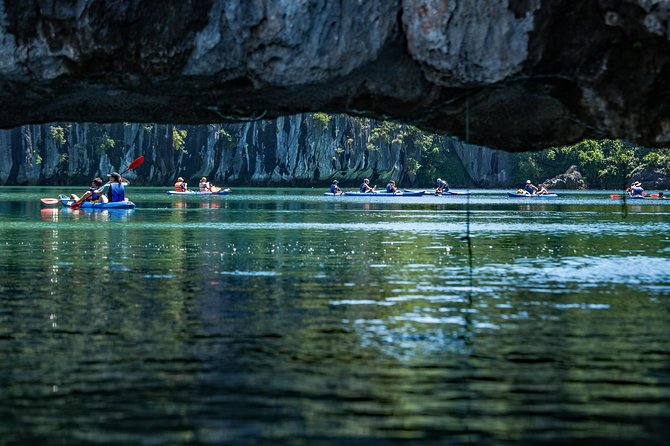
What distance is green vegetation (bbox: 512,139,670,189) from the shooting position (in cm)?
11677

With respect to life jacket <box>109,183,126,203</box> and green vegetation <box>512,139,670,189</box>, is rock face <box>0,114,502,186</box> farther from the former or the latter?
life jacket <box>109,183,126,203</box>

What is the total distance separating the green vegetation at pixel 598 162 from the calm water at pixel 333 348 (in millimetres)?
93067

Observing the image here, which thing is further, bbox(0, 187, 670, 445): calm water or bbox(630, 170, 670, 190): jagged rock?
bbox(630, 170, 670, 190): jagged rock

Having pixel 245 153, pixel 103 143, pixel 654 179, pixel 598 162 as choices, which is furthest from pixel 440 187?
pixel 103 143

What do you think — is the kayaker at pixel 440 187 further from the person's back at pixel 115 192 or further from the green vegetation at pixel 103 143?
the green vegetation at pixel 103 143

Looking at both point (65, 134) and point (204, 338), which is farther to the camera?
point (65, 134)

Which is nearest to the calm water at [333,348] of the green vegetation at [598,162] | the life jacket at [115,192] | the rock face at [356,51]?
the rock face at [356,51]

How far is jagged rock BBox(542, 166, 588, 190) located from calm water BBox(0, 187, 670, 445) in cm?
10165

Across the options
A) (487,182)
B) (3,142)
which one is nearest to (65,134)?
(3,142)

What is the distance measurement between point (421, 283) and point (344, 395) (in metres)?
10.1

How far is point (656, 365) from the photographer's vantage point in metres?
11.5

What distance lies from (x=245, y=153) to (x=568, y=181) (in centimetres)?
3866

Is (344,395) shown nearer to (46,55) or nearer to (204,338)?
(204,338)

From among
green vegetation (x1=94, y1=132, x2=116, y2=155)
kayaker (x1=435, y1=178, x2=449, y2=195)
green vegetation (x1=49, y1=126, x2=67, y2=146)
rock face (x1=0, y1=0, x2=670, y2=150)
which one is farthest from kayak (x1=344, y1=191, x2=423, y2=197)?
rock face (x1=0, y1=0, x2=670, y2=150)
